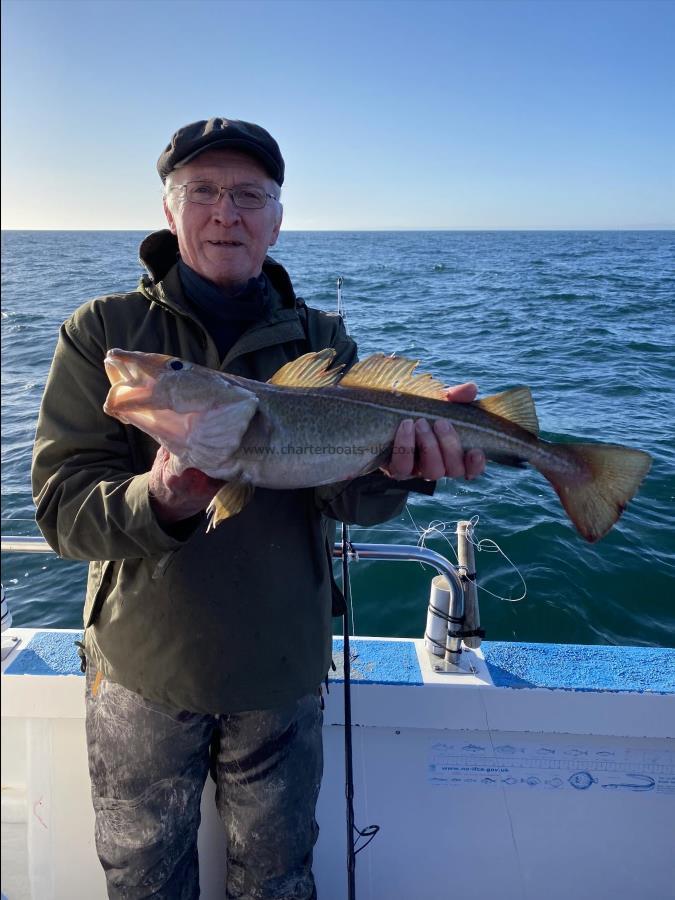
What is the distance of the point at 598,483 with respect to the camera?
9.02ft

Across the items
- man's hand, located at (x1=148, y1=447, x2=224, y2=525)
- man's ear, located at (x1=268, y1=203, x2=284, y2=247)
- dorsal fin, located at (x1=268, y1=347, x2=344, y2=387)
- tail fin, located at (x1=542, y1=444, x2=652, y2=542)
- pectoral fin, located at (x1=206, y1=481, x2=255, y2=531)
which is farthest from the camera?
man's ear, located at (x1=268, y1=203, x2=284, y2=247)

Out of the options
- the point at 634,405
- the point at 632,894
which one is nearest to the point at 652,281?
the point at 634,405

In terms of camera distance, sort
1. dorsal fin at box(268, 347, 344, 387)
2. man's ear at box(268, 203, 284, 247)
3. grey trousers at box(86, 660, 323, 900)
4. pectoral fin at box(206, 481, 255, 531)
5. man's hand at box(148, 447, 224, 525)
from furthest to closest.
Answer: man's ear at box(268, 203, 284, 247) → dorsal fin at box(268, 347, 344, 387) → grey trousers at box(86, 660, 323, 900) → pectoral fin at box(206, 481, 255, 531) → man's hand at box(148, 447, 224, 525)

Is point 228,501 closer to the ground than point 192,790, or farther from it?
farther from it

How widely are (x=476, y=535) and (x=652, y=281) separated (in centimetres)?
2544

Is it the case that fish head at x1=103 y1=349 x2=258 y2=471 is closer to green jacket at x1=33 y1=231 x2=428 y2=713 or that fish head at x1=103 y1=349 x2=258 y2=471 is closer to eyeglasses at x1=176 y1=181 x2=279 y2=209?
green jacket at x1=33 y1=231 x2=428 y2=713

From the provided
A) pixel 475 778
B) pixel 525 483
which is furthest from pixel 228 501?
pixel 525 483

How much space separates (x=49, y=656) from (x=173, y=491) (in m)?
1.71

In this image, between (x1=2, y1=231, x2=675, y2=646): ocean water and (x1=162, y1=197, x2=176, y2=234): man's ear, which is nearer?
(x1=162, y1=197, x2=176, y2=234): man's ear

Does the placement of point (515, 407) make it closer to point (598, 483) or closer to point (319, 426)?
point (598, 483)

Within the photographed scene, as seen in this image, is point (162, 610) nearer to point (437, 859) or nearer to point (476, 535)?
point (437, 859)

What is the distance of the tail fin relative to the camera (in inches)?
106

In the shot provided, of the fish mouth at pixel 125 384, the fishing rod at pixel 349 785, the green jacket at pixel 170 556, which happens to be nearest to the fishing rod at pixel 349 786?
the fishing rod at pixel 349 785

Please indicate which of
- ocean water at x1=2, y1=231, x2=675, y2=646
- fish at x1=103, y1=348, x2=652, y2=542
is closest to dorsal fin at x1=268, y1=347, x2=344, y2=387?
fish at x1=103, y1=348, x2=652, y2=542
